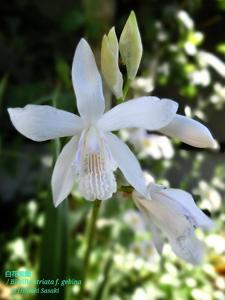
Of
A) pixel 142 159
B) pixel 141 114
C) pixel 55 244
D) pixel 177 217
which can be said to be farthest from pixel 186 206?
pixel 142 159

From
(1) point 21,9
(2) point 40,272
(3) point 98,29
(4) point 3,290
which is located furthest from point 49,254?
(1) point 21,9

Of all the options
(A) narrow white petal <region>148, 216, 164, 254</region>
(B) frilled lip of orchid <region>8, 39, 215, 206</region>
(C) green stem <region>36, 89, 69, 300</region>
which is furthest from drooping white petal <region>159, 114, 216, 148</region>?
(C) green stem <region>36, 89, 69, 300</region>

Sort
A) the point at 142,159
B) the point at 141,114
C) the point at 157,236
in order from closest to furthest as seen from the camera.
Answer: the point at 141,114 → the point at 157,236 → the point at 142,159

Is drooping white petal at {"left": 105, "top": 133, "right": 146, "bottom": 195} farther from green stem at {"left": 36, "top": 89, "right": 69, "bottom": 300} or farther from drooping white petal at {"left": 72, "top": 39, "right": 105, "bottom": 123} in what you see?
green stem at {"left": 36, "top": 89, "right": 69, "bottom": 300}

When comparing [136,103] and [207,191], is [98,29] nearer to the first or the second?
[207,191]

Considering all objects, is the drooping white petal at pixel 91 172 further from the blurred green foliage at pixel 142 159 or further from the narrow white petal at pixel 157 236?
the blurred green foliage at pixel 142 159

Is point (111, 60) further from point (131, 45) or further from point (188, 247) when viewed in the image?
point (188, 247)
